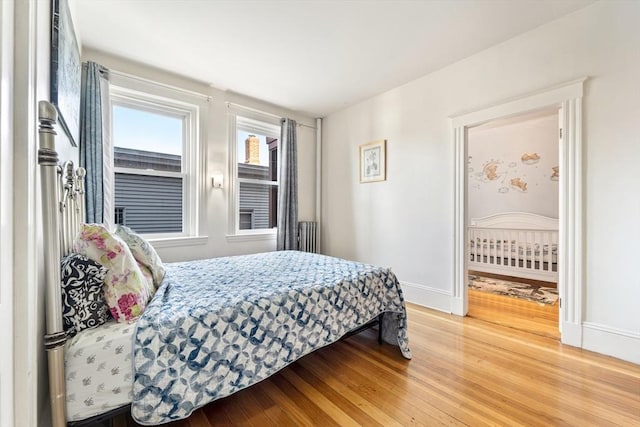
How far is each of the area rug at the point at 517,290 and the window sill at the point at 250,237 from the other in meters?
3.06

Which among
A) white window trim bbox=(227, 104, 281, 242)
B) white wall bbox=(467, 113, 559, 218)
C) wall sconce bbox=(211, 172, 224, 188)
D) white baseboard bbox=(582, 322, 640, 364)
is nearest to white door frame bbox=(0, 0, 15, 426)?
wall sconce bbox=(211, 172, 224, 188)

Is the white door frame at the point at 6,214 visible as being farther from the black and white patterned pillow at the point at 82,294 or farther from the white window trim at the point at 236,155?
the white window trim at the point at 236,155

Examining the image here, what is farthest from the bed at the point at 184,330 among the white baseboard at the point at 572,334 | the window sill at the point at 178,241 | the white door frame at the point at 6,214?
the white baseboard at the point at 572,334

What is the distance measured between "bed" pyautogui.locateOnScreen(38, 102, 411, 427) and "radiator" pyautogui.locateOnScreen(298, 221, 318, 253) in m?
2.06

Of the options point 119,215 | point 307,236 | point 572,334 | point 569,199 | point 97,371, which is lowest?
point 572,334

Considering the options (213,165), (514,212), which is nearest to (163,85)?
(213,165)

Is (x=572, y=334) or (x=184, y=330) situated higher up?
(x=184, y=330)

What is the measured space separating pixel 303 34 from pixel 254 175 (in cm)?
206

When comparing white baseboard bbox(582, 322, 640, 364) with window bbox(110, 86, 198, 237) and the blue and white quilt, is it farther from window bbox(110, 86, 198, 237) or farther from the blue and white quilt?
window bbox(110, 86, 198, 237)

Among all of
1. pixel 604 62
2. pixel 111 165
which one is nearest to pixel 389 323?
pixel 604 62

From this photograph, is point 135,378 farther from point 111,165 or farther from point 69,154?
point 111,165

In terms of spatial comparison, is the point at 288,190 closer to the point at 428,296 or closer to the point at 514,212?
the point at 428,296

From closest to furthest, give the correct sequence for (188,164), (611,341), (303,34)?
(611,341) < (303,34) < (188,164)

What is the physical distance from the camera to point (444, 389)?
5.57ft
